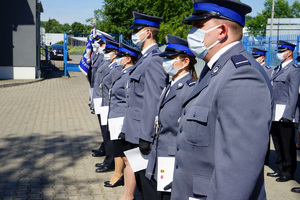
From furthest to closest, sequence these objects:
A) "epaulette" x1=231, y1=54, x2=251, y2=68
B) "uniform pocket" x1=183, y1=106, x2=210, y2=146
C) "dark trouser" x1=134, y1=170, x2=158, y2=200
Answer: "dark trouser" x1=134, y1=170, x2=158, y2=200
"uniform pocket" x1=183, y1=106, x2=210, y2=146
"epaulette" x1=231, y1=54, x2=251, y2=68

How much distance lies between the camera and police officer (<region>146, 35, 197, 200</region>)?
3.20 metres

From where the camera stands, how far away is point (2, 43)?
21.6 m

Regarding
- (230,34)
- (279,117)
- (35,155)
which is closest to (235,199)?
(230,34)

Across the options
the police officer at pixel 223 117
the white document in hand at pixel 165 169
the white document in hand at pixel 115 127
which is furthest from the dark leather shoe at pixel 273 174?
the police officer at pixel 223 117

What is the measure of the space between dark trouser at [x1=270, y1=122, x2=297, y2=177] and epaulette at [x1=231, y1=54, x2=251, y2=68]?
451 centimetres

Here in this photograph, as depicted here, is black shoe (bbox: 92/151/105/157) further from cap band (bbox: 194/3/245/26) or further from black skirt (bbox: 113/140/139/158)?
cap band (bbox: 194/3/245/26)

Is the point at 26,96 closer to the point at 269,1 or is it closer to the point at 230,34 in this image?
the point at 230,34

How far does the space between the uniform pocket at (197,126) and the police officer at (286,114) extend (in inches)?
166

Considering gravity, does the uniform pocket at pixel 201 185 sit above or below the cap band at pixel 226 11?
below

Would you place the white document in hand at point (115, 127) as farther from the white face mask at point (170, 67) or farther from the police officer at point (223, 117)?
the police officer at point (223, 117)

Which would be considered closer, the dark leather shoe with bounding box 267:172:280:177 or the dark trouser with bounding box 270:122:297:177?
the dark trouser with bounding box 270:122:297:177

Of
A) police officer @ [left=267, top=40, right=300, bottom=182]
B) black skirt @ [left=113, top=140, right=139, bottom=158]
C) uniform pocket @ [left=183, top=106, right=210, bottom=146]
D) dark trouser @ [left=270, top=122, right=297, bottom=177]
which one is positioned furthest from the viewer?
dark trouser @ [left=270, top=122, right=297, bottom=177]

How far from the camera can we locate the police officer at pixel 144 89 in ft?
12.4

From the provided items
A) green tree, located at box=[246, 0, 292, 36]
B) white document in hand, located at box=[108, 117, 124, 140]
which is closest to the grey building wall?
white document in hand, located at box=[108, 117, 124, 140]
